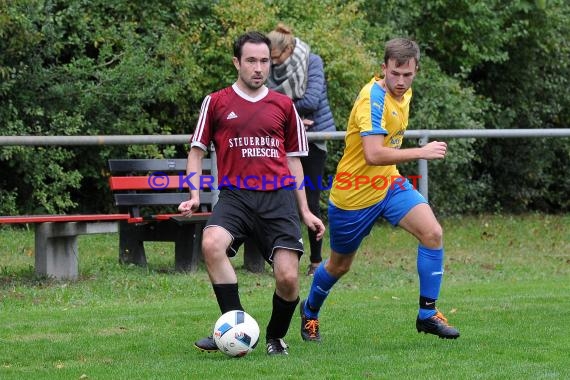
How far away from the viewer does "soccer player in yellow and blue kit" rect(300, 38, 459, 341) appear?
25.3 ft

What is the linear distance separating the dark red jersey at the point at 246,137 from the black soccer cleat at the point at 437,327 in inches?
51.2

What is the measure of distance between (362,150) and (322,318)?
1790mm

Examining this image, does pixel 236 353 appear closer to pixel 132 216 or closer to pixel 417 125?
pixel 132 216

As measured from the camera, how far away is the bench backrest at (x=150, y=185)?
11570 millimetres

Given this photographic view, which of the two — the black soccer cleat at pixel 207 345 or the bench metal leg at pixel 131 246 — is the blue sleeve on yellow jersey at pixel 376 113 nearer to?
the black soccer cleat at pixel 207 345

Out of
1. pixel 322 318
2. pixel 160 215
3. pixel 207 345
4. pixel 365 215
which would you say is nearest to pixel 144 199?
pixel 160 215

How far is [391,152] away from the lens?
763 cm

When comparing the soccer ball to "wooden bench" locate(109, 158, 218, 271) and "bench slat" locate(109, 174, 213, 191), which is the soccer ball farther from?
"bench slat" locate(109, 174, 213, 191)

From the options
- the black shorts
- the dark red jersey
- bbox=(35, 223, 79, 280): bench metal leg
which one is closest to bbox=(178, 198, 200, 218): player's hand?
the black shorts

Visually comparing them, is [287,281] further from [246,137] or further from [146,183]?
[146,183]

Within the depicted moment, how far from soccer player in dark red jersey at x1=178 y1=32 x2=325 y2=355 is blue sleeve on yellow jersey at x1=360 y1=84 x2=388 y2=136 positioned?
565mm

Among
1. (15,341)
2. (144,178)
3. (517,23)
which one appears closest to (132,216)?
(144,178)

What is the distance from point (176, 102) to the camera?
15.7m

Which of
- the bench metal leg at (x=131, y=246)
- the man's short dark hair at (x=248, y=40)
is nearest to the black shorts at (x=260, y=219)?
the man's short dark hair at (x=248, y=40)
